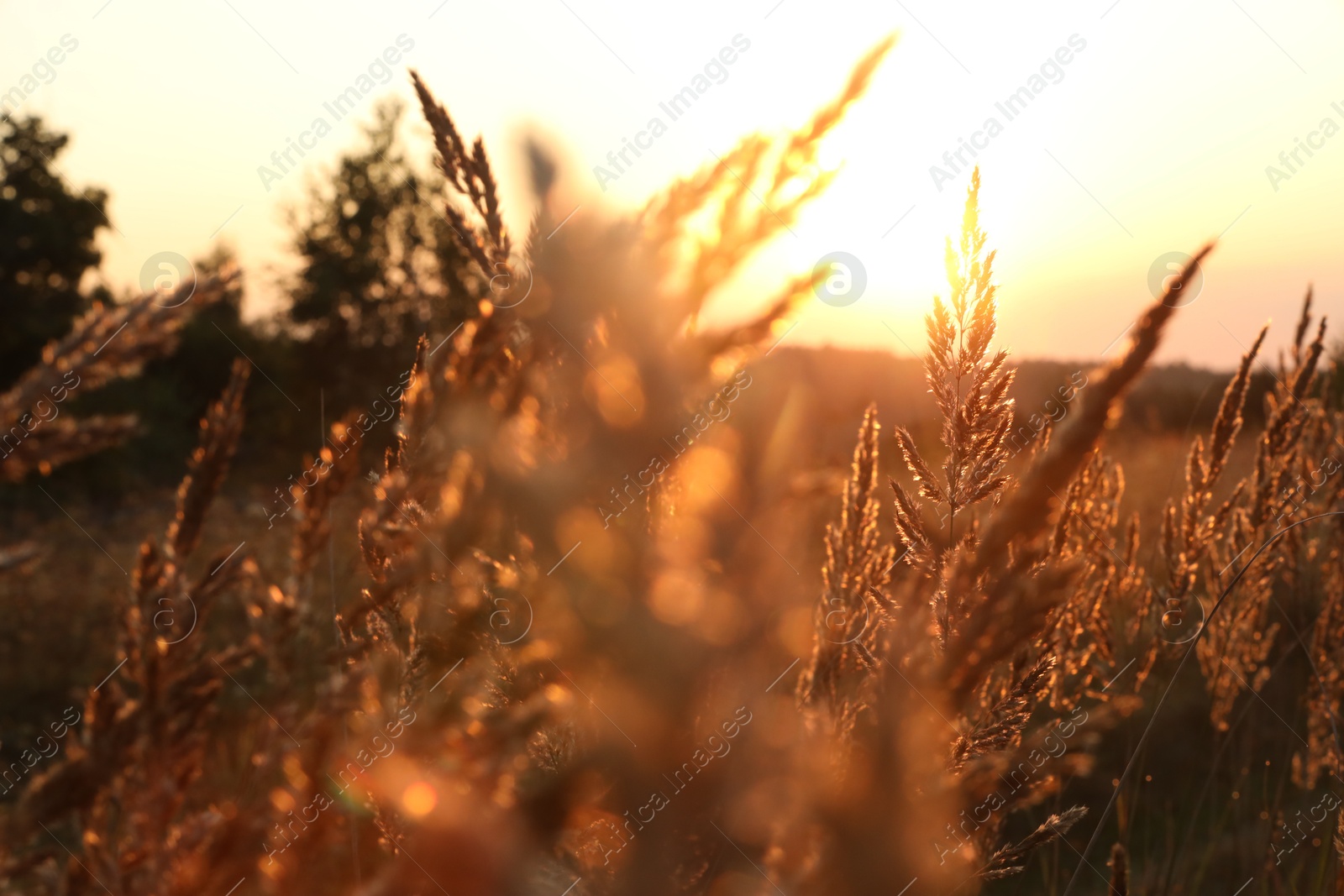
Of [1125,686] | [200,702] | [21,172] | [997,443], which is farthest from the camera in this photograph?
[21,172]

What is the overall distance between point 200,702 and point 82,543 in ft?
50.6

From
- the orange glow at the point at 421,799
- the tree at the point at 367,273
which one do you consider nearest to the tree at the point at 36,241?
the tree at the point at 367,273

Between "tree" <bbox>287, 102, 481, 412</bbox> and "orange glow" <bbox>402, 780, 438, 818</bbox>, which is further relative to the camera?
"tree" <bbox>287, 102, 481, 412</bbox>

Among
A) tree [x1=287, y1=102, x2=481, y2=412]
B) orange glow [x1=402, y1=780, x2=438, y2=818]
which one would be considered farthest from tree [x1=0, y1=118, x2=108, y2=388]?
orange glow [x1=402, y1=780, x2=438, y2=818]

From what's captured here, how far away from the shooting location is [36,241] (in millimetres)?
23844

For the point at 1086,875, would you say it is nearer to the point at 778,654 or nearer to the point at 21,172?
the point at 778,654

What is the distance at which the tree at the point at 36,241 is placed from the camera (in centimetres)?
2322

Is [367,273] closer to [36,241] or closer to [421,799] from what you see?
[36,241]

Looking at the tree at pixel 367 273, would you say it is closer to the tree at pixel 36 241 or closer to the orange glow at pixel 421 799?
the tree at pixel 36 241

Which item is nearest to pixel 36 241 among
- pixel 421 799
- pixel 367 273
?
pixel 367 273

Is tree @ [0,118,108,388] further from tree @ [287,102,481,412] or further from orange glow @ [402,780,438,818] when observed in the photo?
orange glow @ [402,780,438,818]

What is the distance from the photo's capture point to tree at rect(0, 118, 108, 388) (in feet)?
76.2

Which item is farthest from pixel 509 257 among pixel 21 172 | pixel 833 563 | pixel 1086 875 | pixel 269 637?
pixel 21 172

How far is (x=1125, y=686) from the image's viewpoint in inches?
141
